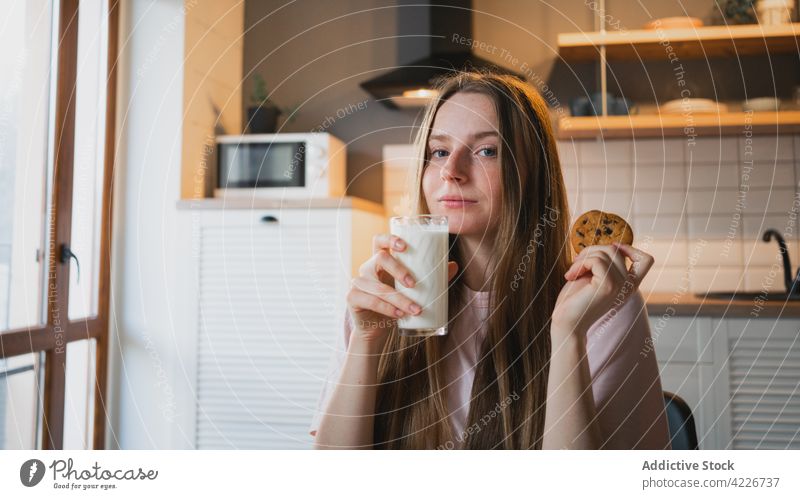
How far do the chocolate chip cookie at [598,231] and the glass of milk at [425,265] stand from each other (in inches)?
6.2

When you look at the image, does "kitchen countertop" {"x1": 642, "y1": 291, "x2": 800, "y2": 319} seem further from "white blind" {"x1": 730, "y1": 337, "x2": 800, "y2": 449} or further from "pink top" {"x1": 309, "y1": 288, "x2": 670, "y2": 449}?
"pink top" {"x1": 309, "y1": 288, "x2": 670, "y2": 449}

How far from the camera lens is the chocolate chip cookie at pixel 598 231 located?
0.62 m

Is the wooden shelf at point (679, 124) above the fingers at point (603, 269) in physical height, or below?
above

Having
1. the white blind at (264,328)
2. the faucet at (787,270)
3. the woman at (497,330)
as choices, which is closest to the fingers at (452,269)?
the woman at (497,330)

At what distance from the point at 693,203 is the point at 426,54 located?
2.86 feet

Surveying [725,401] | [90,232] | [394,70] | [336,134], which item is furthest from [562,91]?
[90,232]

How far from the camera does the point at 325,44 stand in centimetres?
102

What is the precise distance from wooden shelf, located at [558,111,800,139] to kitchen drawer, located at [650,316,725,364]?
477 mm

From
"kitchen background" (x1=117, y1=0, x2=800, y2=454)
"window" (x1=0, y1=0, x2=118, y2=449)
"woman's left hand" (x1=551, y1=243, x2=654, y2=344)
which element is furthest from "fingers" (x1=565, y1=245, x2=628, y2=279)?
"window" (x1=0, y1=0, x2=118, y2=449)

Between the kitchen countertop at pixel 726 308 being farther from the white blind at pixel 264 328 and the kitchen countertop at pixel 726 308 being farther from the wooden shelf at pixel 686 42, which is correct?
the white blind at pixel 264 328
